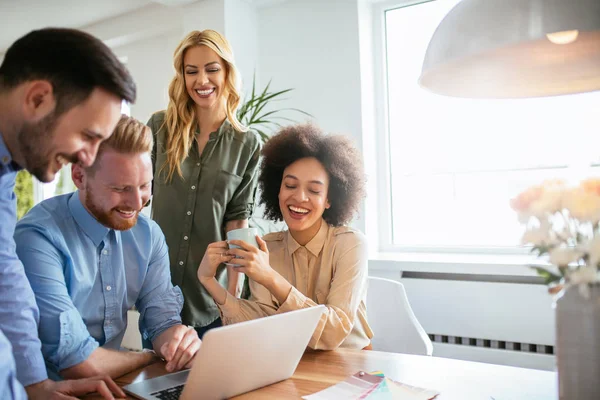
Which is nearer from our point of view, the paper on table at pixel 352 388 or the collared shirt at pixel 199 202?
the paper on table at pixel 352 388

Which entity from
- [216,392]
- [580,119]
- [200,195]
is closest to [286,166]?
[200,195]

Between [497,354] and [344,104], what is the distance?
1863 millimetres

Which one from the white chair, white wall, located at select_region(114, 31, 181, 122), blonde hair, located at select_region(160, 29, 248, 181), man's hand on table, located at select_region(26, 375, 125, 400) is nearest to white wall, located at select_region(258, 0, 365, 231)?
white wall, located at select_region(114, 31, 181, 122)

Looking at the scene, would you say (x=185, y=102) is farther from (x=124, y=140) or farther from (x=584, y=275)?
(x=584, y=275)

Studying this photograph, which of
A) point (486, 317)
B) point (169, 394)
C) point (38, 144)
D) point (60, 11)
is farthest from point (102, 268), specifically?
point (60, 11)

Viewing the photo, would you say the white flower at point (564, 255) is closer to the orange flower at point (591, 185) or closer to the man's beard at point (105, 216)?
the orange flower at point (591, 185)

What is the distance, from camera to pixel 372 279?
2418mm

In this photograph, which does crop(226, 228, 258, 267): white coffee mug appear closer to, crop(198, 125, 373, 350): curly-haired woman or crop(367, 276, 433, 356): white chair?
crop(198, 125, 373, 350): curly-haired woman

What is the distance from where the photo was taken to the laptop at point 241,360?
114 centimetres

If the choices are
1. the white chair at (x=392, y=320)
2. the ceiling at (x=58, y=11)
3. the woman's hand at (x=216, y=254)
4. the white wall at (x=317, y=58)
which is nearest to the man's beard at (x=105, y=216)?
the woman's hand at (x=216, y=254)

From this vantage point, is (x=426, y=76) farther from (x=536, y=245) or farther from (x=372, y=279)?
(x=372, y=279)

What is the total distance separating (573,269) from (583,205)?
0.36 ft

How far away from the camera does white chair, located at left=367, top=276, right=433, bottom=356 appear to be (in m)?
2.27

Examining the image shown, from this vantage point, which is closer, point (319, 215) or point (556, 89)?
point (556, 89)
